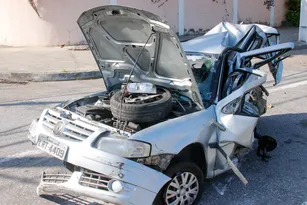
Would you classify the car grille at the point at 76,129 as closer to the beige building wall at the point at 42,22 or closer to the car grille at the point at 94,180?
the car grille at the point at 94,180

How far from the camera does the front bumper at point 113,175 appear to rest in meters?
3.08

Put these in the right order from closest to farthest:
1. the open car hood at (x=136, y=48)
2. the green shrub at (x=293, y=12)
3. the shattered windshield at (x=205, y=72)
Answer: the open car hood at (x=136, y=48)
the shattered windshield at (x=205, y=72)
the green shrub at (x=293, y=12)

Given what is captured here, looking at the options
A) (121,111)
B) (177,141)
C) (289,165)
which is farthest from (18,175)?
(289,165)

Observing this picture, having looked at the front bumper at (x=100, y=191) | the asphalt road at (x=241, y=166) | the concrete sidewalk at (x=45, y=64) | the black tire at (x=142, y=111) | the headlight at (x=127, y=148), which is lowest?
the concrete sidewalk at (x=45, y=64)

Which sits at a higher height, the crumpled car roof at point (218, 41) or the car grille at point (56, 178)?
the crumpled car roof at point (218, 41)

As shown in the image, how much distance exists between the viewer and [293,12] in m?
20.3

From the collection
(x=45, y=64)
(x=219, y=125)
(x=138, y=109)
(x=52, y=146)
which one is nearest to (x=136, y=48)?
(x=138, y=109)

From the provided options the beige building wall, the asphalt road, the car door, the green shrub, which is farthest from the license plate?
the green shrub

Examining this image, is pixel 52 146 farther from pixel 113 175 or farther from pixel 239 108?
pixel 239 108

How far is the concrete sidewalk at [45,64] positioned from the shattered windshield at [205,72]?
5694 mm

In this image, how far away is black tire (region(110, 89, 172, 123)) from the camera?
3.61m

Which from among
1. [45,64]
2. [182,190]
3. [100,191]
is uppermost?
[100,191]

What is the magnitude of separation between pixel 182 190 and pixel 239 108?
105 centimetres

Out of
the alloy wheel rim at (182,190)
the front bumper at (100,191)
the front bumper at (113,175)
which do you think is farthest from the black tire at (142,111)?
the front bumper at (100,191)
